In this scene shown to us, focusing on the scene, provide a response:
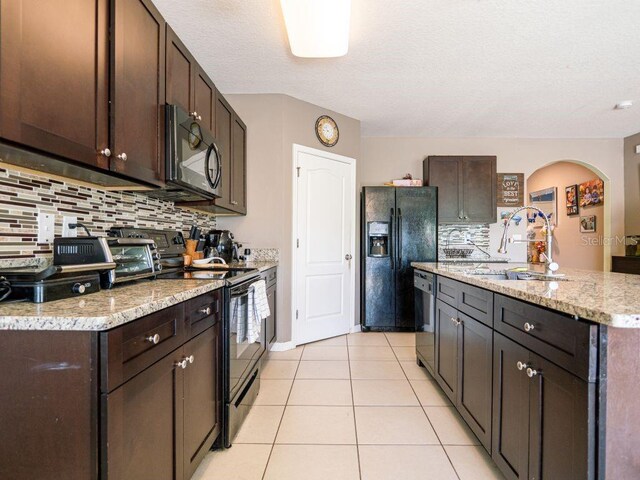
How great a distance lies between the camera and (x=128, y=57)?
1364 millimetres

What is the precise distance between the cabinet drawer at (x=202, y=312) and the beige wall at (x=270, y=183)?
1574mm

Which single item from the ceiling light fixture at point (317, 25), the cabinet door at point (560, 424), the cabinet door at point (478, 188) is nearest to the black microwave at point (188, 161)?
the ceiling light fixture at point (317, 25)

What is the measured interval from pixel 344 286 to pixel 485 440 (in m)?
2.26

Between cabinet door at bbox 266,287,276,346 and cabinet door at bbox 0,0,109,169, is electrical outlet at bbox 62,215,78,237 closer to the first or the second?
cabinet door at bbox 0,0,109,169

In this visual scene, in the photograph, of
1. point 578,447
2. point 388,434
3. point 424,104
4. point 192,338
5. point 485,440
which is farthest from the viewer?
point 424,104

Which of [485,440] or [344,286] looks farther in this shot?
[344,286]

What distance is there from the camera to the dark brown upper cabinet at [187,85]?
68.2 inches

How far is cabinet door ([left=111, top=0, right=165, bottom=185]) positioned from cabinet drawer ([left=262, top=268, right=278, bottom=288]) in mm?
1190

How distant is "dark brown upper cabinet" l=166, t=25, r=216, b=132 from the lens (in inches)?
68.2

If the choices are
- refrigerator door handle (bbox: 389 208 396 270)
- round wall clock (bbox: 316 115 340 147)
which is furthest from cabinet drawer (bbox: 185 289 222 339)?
refrigerator door handle (bbox: 389 208 396 270)

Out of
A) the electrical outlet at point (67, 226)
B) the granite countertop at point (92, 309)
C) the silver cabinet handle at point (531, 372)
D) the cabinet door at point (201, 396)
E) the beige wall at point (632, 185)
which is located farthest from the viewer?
the beige wall at point (632, 185)

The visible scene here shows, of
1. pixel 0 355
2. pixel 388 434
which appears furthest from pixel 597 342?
pixel 0 355

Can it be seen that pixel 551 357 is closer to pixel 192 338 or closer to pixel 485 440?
pixel 485 440

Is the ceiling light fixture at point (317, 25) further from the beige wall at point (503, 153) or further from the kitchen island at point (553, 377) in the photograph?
the beige wall at point (503, 153)
